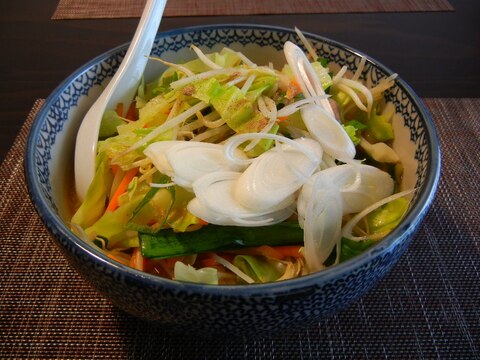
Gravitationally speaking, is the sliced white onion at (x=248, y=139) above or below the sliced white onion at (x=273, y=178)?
above

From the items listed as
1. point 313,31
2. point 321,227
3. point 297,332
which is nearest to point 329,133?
point 321,227

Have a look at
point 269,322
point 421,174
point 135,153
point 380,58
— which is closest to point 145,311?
point 269,322

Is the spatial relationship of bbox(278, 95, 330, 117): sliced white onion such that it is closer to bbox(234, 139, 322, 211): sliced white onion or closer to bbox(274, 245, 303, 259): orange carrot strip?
bbox(234, 139, 322, 211): sliced white onion

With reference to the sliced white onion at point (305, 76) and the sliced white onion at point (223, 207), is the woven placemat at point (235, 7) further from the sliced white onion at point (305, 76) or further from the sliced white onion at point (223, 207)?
the sliced white onion at point (223, 207)

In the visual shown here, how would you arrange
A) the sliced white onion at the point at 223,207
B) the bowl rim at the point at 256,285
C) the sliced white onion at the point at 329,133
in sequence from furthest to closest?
the sliced white onion at the point at 329,133
the sliced white onion at the point at 223,207
the bowl rim at the point at 256,285

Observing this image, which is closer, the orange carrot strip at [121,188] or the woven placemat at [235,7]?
the orange carrot strip at [121,188]

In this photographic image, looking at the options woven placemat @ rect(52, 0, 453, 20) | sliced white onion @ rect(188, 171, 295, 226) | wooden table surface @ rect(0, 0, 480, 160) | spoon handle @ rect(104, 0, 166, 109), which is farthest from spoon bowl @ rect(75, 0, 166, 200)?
woven placemat @ rect(52, 0, 453, 20)

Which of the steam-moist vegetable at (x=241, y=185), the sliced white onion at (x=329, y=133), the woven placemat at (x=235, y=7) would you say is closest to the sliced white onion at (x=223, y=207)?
the steam-moist vegetable at (x=241, y=185)

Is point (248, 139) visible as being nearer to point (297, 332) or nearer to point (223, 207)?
point (223, 207)
